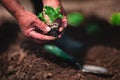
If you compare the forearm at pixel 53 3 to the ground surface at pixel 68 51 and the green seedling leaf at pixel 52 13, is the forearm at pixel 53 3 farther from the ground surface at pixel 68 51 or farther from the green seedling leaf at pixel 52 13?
the ground surface at pixel 68 51

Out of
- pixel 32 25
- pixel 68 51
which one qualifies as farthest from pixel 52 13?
pixel 68 51

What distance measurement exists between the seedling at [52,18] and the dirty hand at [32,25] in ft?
0.10

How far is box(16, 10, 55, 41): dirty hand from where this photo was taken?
176 cm

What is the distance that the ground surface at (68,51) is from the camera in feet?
6.12

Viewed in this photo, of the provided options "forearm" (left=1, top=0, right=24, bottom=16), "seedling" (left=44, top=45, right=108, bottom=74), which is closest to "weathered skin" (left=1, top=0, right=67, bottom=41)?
"forearm" (left=1, top=0, right=24, bottom=16)

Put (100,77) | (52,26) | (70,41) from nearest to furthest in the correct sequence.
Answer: (52,26) < (100,77) < (70,41)

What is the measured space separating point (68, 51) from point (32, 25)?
0.78 m

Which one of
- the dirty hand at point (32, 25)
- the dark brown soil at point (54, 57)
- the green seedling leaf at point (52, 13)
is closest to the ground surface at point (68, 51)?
the dark brown soil at point (54, 57)

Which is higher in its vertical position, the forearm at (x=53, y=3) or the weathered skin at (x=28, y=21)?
the forearm at (x=53, y=3)

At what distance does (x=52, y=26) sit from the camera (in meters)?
1.80

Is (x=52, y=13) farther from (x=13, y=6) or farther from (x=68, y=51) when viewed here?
(x=68, y=51)

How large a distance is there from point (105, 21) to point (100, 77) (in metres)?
1.15

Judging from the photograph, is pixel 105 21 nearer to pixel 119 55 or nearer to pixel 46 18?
pixel 119 55

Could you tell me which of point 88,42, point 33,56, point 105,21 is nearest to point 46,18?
point 33,56
